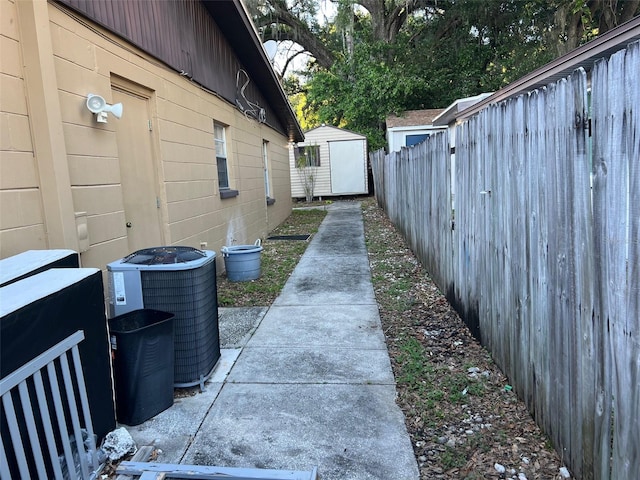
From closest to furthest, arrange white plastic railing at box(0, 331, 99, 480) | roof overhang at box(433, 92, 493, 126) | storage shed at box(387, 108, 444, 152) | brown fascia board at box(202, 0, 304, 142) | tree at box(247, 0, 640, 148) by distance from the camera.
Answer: white plastic railing at box(0, 331, 99, 480) → brown fascia board at box(202, 0, 304, 142) → roof overhang at box(433, 92, 493, 126) → tree at box(247, 0, 640, 148) → storage shed at box(387, 108, 444, 152)

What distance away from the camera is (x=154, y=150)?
5117mm

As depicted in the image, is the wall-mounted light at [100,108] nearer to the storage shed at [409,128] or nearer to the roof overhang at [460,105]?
the roof overhang at [460,105]

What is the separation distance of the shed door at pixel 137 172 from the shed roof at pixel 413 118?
1627 centimetres

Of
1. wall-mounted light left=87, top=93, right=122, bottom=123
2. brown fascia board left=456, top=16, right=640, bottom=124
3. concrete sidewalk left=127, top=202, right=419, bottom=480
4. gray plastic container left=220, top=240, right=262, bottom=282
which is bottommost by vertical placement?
concrete sidewalk left=127, top=202, right=419, bottom=480

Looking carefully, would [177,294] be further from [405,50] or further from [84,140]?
[405,50]

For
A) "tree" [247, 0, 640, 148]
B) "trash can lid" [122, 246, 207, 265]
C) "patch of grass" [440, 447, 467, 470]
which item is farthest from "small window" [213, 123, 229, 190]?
"tree" [247, 0, 640, 148]

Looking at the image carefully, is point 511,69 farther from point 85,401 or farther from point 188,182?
point 85,401

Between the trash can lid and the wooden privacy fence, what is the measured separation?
2291 millimetres

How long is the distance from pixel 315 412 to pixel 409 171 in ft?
19.8

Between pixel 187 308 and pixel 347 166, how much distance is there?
63.4 feet

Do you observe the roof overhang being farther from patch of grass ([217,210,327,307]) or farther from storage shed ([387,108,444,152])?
storage shed ([387,108,444,152])

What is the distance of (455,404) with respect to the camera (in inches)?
121

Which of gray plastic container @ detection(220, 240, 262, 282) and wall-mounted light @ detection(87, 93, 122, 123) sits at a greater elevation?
wall-mounted light @ detection(87, 93, 122, 123)

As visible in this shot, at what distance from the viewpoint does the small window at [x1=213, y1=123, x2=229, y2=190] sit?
7.76 metres
